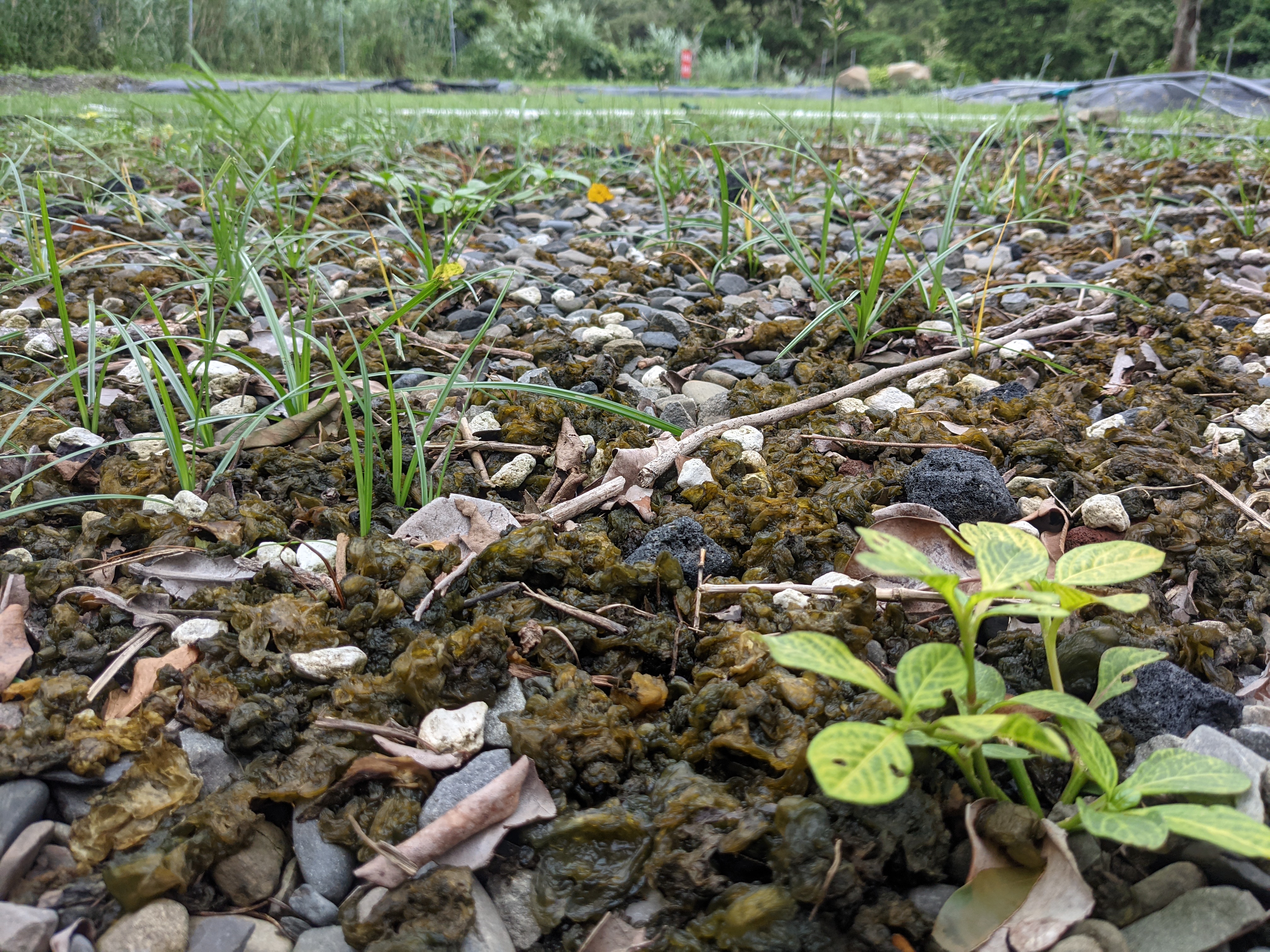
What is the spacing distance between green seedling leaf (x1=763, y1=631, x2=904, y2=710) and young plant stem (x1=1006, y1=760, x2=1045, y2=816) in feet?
0.50

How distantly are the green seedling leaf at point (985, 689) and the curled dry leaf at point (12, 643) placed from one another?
3.50ft

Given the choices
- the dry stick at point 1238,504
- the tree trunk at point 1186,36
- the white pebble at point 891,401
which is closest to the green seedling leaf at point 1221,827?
the dry stick at point 1238,504

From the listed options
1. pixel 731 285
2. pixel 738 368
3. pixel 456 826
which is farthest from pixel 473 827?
pixel 731 285

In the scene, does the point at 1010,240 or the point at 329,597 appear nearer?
the point at 329,597

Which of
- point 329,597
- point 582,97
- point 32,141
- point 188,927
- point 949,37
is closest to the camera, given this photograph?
point 188,927

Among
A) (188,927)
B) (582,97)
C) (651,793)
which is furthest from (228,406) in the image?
(582,97)

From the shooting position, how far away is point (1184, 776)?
667 millimetres

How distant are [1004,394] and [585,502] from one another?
92 cm

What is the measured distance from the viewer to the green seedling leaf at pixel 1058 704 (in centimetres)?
67

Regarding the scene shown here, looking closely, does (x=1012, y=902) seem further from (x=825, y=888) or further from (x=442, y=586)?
(x=442, y=586)

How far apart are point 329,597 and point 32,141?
3269 mm

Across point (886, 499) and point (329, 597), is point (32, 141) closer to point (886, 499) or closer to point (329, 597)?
point (329, 597)

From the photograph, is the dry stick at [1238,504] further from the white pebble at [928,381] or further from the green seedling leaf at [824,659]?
the green seedling leaf at [824,659]

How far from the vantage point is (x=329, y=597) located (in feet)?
3.47
